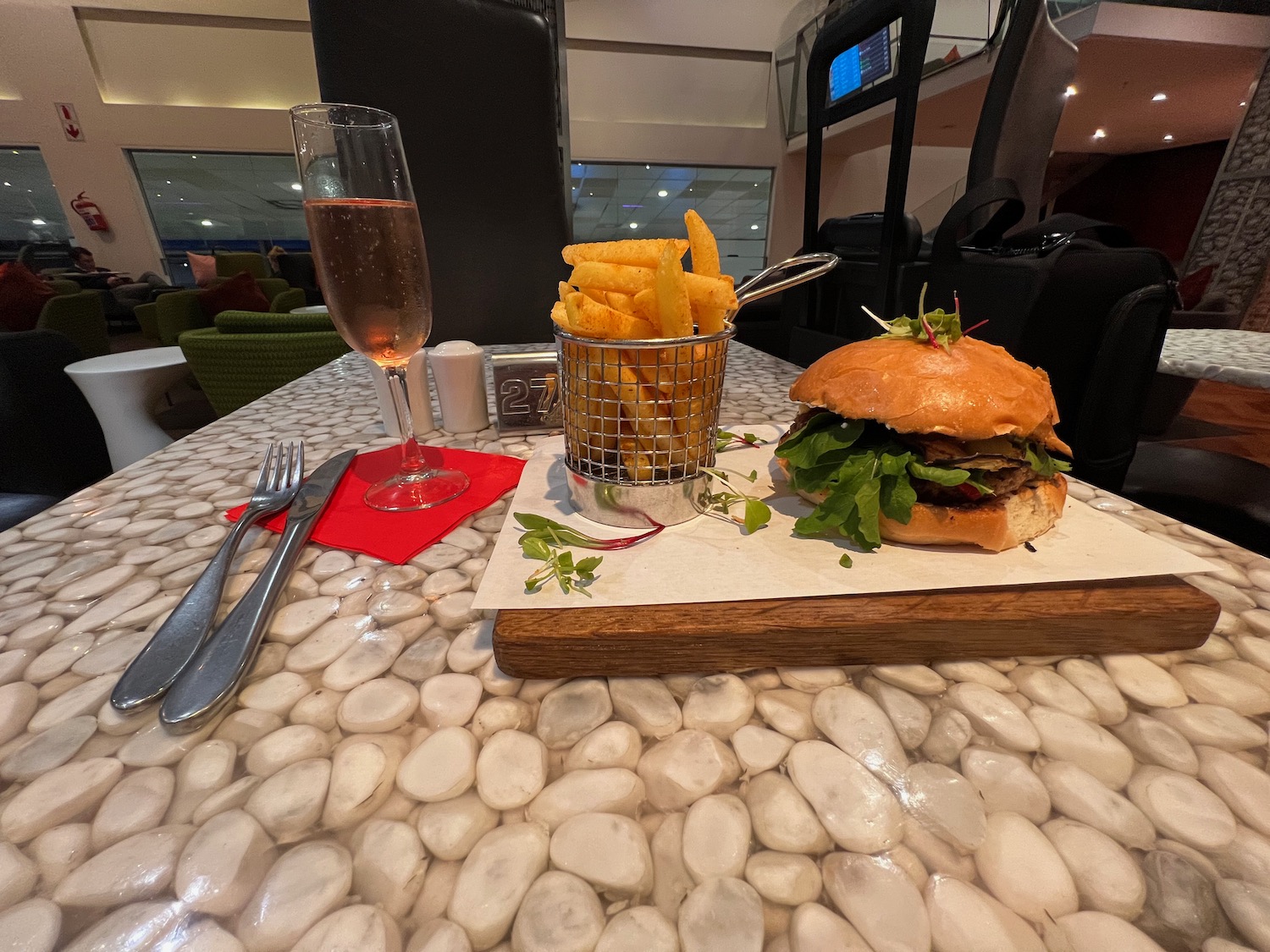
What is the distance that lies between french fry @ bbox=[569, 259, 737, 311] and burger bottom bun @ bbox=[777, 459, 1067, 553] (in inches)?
13.1

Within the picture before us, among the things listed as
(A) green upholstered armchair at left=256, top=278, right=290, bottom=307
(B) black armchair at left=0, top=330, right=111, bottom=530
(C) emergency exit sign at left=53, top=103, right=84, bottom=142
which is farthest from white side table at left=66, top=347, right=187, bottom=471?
(C) emergency exit sign at left=53, top=103, right=84, bottom=142

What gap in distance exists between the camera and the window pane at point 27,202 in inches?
267

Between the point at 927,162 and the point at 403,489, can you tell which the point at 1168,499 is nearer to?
the point at 403,489

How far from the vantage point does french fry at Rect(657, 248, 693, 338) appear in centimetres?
54

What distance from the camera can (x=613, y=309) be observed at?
0.60 m

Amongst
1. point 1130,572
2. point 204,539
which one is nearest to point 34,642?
point 204,539

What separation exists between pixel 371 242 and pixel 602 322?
1.36ft

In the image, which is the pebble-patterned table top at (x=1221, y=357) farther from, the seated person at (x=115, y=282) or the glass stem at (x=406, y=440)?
the seated person at (x=115, y=282)

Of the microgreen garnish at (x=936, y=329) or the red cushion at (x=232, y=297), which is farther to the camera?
the red cushion at (x=232, y=297)

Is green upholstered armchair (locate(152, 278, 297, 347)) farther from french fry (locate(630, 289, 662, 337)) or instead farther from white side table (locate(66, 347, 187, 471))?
french fry (locate(630, 289, 662, 337))

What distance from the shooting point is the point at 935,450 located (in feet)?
2.18

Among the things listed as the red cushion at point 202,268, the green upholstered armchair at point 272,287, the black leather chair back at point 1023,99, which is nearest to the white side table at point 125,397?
the black leather chair back at point 1023,99

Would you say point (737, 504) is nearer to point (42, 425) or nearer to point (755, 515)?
point (755, 515)

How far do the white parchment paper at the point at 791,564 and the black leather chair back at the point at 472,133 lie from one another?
2.05 meters
